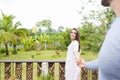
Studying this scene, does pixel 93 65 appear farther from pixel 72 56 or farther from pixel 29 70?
pixel 72 56

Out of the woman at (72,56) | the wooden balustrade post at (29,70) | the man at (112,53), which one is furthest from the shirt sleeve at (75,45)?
the man at (112,53)

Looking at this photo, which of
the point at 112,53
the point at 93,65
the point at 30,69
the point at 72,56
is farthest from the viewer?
the point at 72,56

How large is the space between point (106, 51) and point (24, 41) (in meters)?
25.1

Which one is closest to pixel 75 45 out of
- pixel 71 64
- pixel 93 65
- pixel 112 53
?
pixel 71 64

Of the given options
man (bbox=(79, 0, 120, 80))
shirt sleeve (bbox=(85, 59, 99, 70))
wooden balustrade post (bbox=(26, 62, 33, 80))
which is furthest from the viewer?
wooden balustrade post (bbox=(26, 62, 33, 80))

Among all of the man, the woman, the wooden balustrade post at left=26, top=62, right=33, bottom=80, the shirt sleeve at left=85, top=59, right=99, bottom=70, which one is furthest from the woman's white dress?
the man

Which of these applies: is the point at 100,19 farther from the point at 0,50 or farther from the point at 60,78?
the point at 0,50

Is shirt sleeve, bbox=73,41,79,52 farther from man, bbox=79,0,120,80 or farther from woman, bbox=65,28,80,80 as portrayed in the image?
man, bbox=79,0,120,80

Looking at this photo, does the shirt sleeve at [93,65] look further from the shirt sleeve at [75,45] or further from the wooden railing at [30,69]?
the shirt sleeve at [75,45]

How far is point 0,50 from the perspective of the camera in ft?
83.6

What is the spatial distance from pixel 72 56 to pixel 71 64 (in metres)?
0.13

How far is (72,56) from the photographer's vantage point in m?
5.23

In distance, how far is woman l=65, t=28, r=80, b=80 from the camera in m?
5.12

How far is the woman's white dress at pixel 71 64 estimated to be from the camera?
202 inches
